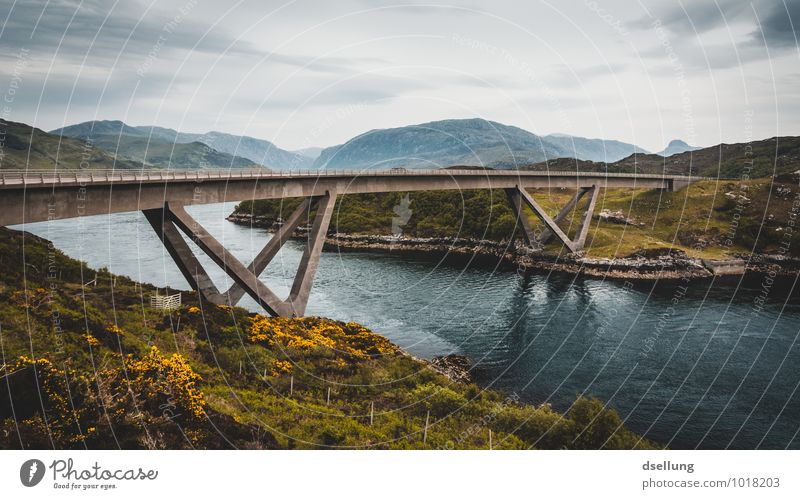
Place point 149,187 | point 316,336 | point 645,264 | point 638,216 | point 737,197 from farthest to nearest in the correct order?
point 638,216, point 737,197, point 645,264, point 316,336, point 149,187

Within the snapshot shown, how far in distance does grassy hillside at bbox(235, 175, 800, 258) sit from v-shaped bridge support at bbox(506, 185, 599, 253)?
7.59 ft

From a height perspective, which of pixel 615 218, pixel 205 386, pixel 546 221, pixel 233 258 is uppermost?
pixel 615 218

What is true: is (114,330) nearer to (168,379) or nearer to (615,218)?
(168,379)

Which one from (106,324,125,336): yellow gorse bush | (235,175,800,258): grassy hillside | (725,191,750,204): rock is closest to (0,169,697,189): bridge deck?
(106,324,125,336): yellow gorse bush

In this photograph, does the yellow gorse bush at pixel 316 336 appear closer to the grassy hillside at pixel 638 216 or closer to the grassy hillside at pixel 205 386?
the grassy hillside at pixel 205 386

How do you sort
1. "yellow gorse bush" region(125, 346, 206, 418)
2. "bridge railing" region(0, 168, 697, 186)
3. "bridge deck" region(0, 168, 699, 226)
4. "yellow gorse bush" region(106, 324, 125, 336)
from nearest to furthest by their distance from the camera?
"yellow gorse bush" region(125, 346, 206, 418) < "yellow gorse bush" region(106, 324, 125, 336) < "bridge railing" region(0, 168, 697, 186) < "bridge deck" region(0, 168, 699, 226)

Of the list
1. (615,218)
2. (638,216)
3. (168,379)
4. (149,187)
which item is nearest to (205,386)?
(168,379)

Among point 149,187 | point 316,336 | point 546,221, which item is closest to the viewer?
point 149,187

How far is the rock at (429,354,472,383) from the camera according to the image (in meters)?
35.0

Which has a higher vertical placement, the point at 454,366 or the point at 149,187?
the point at 149,187

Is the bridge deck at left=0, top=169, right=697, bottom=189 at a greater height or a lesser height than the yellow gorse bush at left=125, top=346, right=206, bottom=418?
greater
